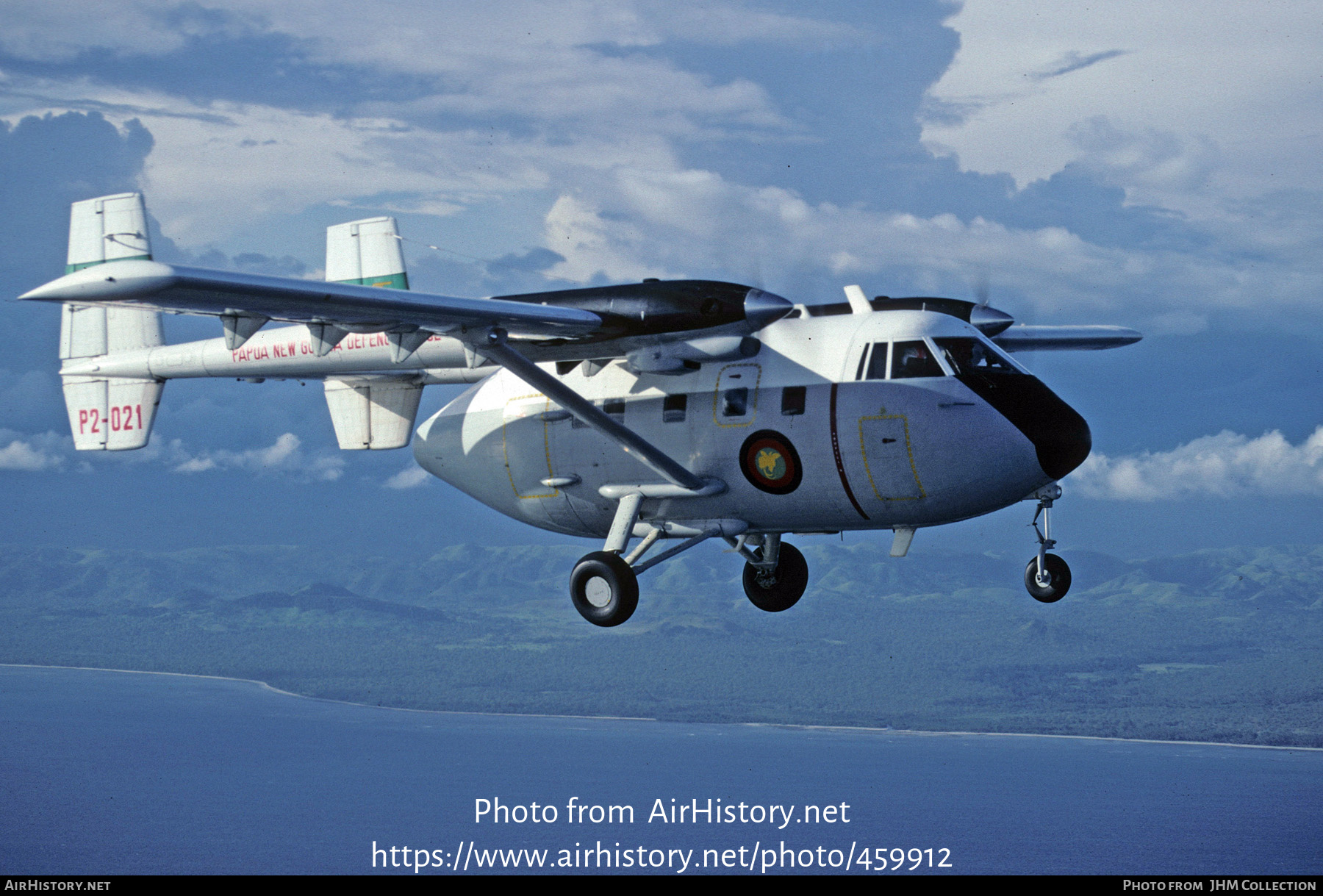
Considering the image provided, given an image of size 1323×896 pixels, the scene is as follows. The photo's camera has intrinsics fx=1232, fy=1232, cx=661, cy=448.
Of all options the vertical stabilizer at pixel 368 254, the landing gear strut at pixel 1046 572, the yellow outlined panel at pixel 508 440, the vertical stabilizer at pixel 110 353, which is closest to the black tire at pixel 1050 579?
the landing gear strut at pixel 1046 572

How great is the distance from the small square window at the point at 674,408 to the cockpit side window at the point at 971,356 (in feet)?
12.9

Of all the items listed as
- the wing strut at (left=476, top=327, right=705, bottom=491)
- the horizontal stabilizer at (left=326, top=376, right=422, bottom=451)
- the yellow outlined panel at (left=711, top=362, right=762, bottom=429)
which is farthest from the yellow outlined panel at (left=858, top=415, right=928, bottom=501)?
the horizontal stabilizer at (left=326, top=376, right=422, bottom=451)

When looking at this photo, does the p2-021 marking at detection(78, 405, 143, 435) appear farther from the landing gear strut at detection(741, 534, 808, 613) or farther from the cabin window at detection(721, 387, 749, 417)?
the cabin window at detection(721, 387, 749, 417)

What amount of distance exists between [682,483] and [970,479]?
4.32 metres

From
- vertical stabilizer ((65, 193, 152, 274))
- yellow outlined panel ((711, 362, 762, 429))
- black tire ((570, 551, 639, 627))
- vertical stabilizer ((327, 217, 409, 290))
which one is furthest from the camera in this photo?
vertical stabilizer ((327, 217, 409, 290))

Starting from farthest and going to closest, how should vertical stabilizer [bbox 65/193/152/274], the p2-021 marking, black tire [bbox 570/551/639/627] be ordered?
the p2-021 marking → vertical stabilizer [bbox 65/193/152/274] → black tire [bbox 570/551/639/627]

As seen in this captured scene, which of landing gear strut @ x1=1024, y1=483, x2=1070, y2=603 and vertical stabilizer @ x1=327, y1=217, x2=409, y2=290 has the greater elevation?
vertical stabilizer @ x1=327, y1=217, x2=409, y2=290

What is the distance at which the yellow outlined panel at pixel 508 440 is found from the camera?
20.3m

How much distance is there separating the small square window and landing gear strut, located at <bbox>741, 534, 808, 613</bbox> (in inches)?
140

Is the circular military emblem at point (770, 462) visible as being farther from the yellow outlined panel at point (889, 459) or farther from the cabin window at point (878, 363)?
the cabin window at point (878, 363)

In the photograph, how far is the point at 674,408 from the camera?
19.0 meters

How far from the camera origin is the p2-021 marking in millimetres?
24953
